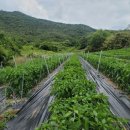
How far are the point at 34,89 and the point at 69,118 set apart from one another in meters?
9.60

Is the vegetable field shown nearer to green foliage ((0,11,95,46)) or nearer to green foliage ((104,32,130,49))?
green foliage ((104,32,130,49))

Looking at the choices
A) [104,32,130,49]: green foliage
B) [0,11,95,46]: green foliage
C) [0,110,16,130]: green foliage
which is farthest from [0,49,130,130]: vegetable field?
[0,11,95,46]: green foliage

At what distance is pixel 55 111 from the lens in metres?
3.85

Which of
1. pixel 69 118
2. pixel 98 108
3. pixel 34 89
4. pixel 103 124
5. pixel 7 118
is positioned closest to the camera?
pixel 103 124

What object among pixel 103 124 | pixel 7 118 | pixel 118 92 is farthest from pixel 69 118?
pixel 118 92

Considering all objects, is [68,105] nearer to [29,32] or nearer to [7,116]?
[7,116]

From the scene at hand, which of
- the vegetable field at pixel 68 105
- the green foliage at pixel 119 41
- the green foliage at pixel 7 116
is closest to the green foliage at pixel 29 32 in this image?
the green foliage at pixel 119 41

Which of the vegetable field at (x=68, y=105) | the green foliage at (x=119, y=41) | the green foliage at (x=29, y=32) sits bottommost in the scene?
the green foliage at (x=29, y=32)

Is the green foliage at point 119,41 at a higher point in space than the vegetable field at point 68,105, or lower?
lower


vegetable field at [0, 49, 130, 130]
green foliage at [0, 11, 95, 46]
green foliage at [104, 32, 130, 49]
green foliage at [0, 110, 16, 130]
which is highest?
vegetable field at [0, 49, 130, 130]

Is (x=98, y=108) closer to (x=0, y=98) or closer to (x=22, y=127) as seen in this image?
(x=22, y=127)

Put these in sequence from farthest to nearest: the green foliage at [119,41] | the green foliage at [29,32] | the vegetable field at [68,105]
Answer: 1. the green foliage at [29,32]
2. the green foliage at [119,41]
3. the vegetable field at [68,105]

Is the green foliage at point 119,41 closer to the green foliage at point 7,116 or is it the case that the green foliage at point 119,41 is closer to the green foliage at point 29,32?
the green foliage at point 29,32

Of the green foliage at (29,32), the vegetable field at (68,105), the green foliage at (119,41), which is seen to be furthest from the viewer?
the green foliage at (29,32)
